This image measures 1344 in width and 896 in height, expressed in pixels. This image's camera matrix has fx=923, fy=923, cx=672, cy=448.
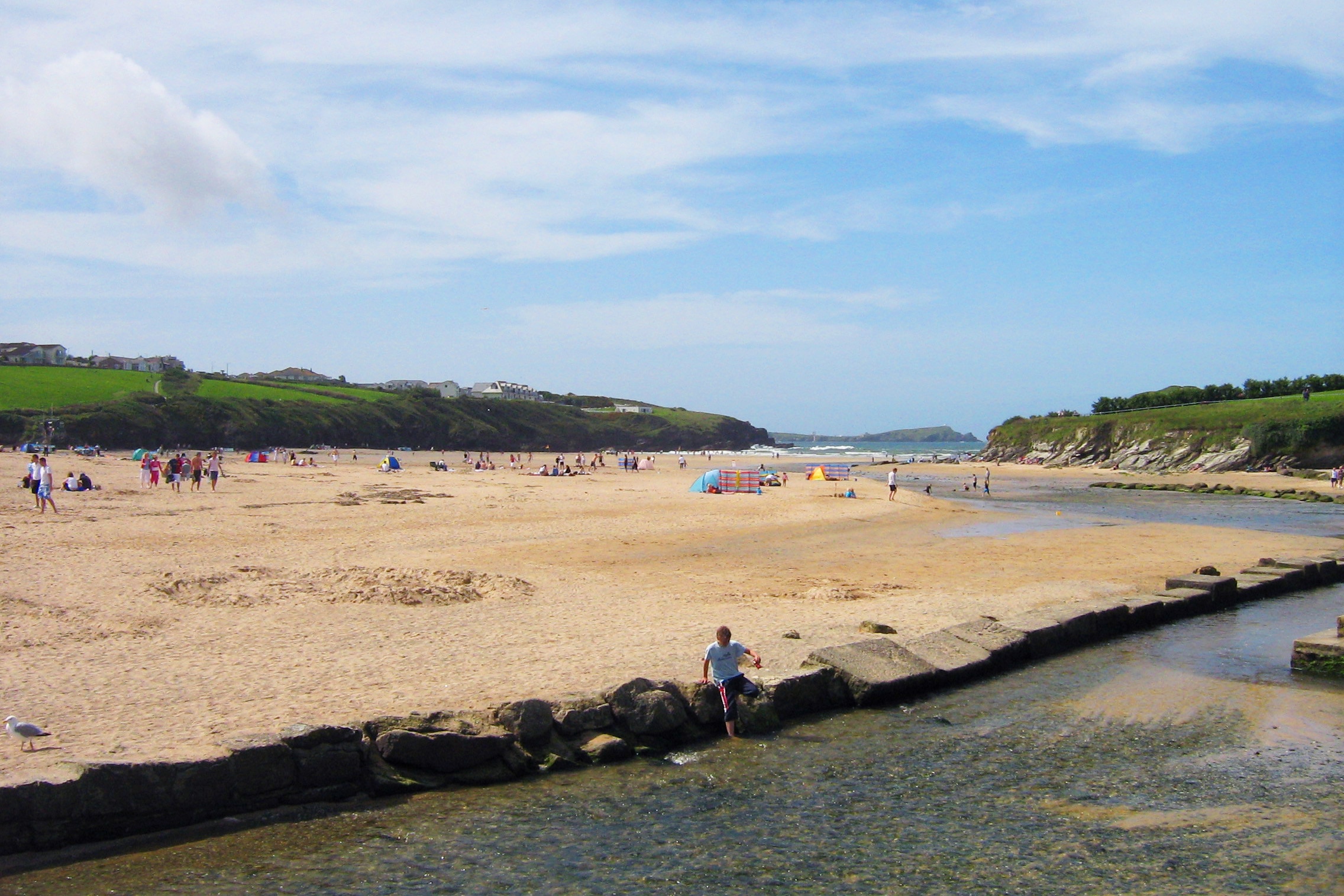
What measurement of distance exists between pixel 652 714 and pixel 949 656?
4.73 metres

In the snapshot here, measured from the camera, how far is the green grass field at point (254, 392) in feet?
371

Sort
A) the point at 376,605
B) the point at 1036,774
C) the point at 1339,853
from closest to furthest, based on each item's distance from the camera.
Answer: the point at 1339,853 → the point at 1036,774 → the point at 376,605

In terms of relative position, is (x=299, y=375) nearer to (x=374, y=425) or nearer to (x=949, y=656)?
(x=374, y=425)

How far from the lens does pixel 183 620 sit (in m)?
12.5

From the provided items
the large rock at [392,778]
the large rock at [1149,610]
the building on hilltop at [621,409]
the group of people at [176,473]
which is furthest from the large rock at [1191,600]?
the building on hilltop at [621,409]

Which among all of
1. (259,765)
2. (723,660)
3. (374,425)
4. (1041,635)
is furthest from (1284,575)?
(374,425)

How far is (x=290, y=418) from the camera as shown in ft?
349

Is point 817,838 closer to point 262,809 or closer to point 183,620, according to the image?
point 262,809

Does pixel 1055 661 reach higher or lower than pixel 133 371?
lower

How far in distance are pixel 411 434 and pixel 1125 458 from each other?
85.6m

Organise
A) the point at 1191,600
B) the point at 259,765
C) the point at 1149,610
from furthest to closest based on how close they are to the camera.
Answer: the point at 1191,600 < the point at 1149,610 < the point at 259,765

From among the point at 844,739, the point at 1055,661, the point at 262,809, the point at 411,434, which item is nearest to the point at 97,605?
the point at 262,809

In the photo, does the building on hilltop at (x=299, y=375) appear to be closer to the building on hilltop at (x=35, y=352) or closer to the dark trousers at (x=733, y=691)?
the building on hilltop at (x=35, y=352)

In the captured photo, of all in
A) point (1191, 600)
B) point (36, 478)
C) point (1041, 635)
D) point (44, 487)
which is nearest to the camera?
point (1041, 635)
